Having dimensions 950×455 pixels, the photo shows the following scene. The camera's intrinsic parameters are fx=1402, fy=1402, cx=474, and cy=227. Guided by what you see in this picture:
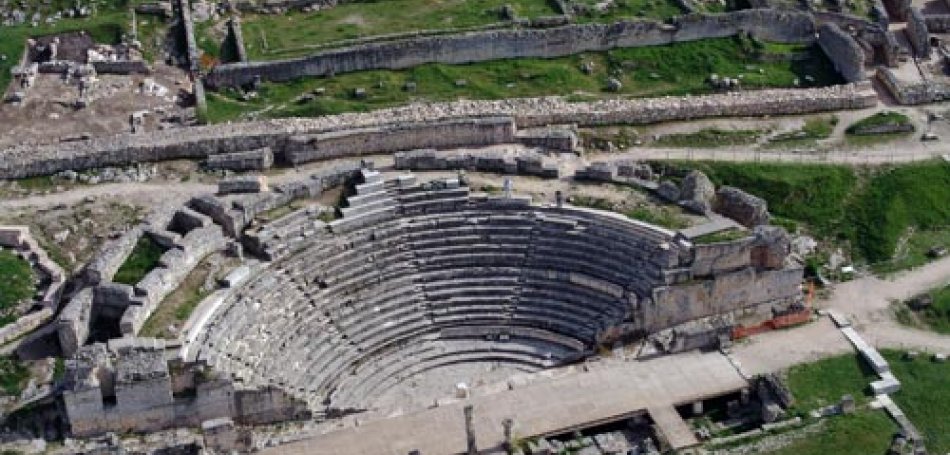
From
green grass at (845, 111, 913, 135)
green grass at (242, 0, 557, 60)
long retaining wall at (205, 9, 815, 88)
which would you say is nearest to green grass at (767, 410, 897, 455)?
green grass at (845, 111, 913, 135)

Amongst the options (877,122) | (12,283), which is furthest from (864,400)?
(12,283)

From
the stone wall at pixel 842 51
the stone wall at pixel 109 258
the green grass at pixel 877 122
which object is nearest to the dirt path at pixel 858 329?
the green grass at pixel 877 122

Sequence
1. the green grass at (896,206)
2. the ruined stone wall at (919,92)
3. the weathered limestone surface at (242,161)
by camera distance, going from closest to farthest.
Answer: the green grass at (896,206)
the weathered limestone surface at (242,161)
the ruined stone wall at (919,92)

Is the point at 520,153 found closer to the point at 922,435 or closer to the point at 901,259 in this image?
the point at 901,259

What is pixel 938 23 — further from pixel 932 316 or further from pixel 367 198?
Result: pixel 367 198

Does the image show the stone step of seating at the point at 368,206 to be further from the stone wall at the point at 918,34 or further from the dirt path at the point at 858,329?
the stone wall at the point at 918,34

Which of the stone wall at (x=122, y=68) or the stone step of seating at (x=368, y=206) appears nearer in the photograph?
the stone step of seating at (x=368, y=206)

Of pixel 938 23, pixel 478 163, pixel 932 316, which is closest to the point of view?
pixel 932 316
